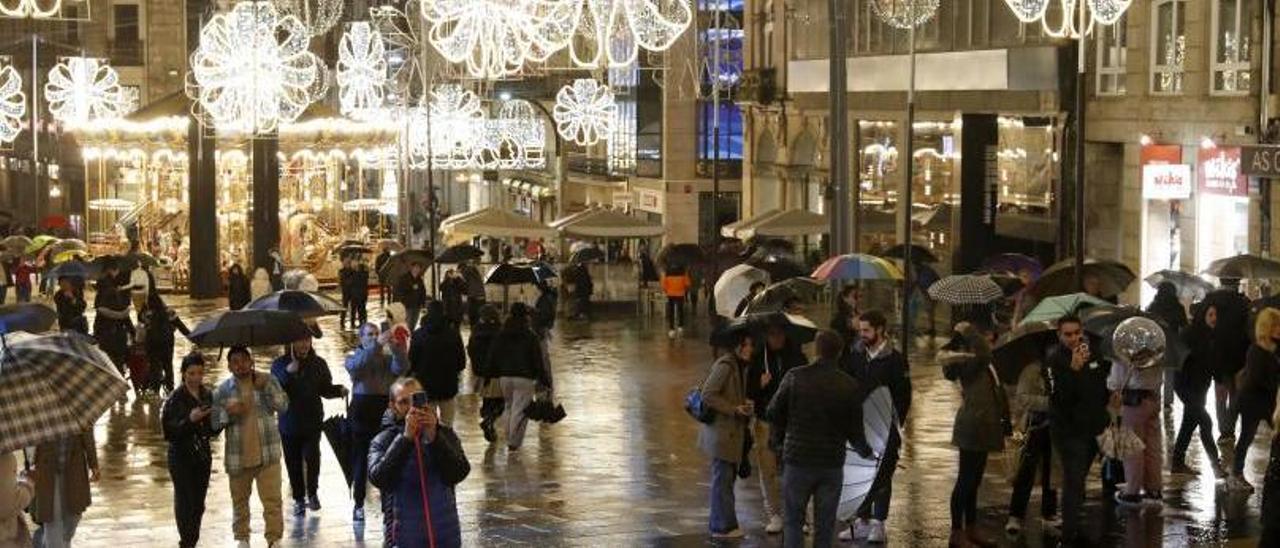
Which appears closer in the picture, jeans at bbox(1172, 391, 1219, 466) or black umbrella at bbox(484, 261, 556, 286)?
jeans at bbox(1172, 391, 1219, 466)

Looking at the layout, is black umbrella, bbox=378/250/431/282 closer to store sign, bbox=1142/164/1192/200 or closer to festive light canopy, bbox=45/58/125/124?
store sign, bbox=1142/164/1192/200

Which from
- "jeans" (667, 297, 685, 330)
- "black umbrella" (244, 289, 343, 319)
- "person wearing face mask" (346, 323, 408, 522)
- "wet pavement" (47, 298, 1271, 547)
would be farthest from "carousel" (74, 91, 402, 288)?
"person wearing face mask" (346, 323, 408, 522)

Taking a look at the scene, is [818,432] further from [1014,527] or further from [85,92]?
[85,92]

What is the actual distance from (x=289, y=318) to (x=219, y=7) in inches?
1242

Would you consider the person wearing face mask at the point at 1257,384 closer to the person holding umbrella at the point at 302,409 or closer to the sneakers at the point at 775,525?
the sneakers at the point at 775,525

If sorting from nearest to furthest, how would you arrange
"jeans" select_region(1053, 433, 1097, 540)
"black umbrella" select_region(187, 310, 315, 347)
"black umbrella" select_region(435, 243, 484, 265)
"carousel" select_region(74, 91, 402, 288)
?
"jeans" select_region(1053, 433, 1097, 540) → "black umbrella" select_region(187, 310, 315, 347) → "black umbrella" select_region(435, 243, 484, 265) → "carousel" select_region(74, 91, 402, 288)

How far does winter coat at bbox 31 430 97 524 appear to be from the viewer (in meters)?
14.5

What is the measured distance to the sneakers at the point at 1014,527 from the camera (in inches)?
637

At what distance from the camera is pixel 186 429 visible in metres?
15.3

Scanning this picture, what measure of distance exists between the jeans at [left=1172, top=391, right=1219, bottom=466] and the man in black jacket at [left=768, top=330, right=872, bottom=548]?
505 centimetres

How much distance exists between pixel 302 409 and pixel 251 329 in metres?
0.82

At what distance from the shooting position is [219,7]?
4812 centimetres

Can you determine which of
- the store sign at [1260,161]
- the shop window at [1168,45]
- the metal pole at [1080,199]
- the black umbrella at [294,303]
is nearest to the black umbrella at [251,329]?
the black umbrella at [294,303]

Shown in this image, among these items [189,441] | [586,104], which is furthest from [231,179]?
[189,441]
